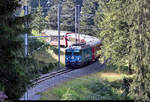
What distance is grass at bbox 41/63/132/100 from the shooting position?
40.3 feet

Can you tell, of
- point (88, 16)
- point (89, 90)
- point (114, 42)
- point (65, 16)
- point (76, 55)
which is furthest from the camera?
point (65, 16)

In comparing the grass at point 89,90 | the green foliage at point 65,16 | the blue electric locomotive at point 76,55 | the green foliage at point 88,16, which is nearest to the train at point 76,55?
the blue electric locomotive at point 76,55

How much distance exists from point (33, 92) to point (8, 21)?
637 centimetres

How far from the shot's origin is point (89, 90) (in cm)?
1481

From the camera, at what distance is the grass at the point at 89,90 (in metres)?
12.3

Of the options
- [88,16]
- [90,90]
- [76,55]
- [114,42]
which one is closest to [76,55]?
[76,55]

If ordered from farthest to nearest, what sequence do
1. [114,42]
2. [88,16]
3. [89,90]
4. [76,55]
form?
1. [88,16]
2. [76,55]
3. [114,42]
4. [89,90]

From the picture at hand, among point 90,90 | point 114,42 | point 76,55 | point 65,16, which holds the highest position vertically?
point 65,16

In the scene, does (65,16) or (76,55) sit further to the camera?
(65,16)

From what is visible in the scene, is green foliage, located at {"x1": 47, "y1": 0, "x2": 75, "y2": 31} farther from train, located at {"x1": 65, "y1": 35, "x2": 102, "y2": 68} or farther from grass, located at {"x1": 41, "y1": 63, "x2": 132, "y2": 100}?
grass, located at {"x1": 41, "y1": 63, "x2": 132, "y2": 100}

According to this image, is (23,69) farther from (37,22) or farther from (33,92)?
(37,22)

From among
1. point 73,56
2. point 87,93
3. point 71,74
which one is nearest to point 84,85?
point 87,93

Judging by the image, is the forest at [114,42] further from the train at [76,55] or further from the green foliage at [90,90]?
the train at [76,55]

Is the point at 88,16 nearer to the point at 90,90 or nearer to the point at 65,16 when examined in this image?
the point at 65,16
